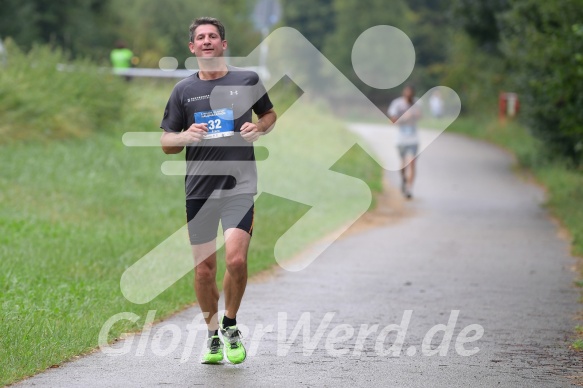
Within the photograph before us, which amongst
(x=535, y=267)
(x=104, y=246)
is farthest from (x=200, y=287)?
(x=535, y=267)

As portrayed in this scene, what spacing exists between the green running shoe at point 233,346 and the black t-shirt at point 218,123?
34.9 inches

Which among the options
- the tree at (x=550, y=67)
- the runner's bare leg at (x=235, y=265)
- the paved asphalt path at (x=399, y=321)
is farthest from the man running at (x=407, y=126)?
the runner's bare leg at (x=235, y=265)

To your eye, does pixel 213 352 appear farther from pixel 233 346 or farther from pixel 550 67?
pixel 550 67

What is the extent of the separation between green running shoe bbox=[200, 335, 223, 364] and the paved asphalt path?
0.09 meters

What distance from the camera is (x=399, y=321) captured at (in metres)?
9.28

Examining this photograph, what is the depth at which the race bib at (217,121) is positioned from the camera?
728 centimetres

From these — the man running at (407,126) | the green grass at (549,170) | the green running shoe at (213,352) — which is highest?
the green running shoe at (213,352)

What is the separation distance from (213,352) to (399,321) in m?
2.32

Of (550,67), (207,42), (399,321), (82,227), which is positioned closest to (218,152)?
(207,42)

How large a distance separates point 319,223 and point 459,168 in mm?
12541

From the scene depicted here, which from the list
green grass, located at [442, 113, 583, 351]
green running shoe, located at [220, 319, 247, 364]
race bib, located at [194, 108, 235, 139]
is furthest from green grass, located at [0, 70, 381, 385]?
green grass, located at [442, 113, 583, 351]

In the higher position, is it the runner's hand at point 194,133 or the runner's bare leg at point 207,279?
the runner's hand at point 194,133

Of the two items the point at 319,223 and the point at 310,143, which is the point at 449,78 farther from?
the point at 319,223

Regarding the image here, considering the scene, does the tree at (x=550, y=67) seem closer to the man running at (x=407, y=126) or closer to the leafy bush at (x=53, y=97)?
the man running at (x=407, y=126)
